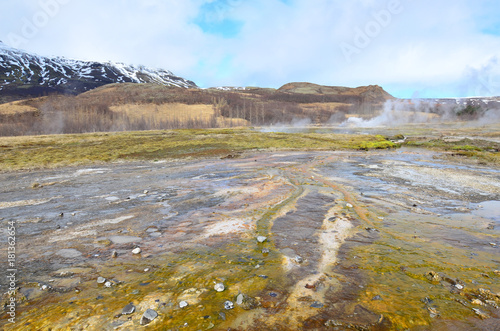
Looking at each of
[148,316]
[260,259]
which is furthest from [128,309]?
[260,259]

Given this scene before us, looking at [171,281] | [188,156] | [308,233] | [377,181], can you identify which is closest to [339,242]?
[308,233]

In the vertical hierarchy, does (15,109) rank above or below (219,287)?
above

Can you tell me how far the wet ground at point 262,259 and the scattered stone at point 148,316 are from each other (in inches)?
2.8

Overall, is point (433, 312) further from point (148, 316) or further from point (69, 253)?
point (69, 253)

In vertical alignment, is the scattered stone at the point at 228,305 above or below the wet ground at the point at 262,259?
above

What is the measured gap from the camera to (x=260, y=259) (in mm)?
5789

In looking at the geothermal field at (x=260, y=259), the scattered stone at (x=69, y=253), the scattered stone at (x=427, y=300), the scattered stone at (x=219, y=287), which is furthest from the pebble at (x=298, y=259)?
the scattered stone at (x=69, y=253)

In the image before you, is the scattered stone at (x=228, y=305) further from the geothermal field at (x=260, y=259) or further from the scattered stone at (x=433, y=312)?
the scattered stone at (x=433, y=312)

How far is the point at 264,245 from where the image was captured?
651cm

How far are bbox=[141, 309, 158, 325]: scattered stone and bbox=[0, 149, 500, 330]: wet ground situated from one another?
0.24 feet

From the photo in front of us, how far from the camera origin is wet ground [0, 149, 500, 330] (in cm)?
398

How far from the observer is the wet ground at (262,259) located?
13.1 ft
